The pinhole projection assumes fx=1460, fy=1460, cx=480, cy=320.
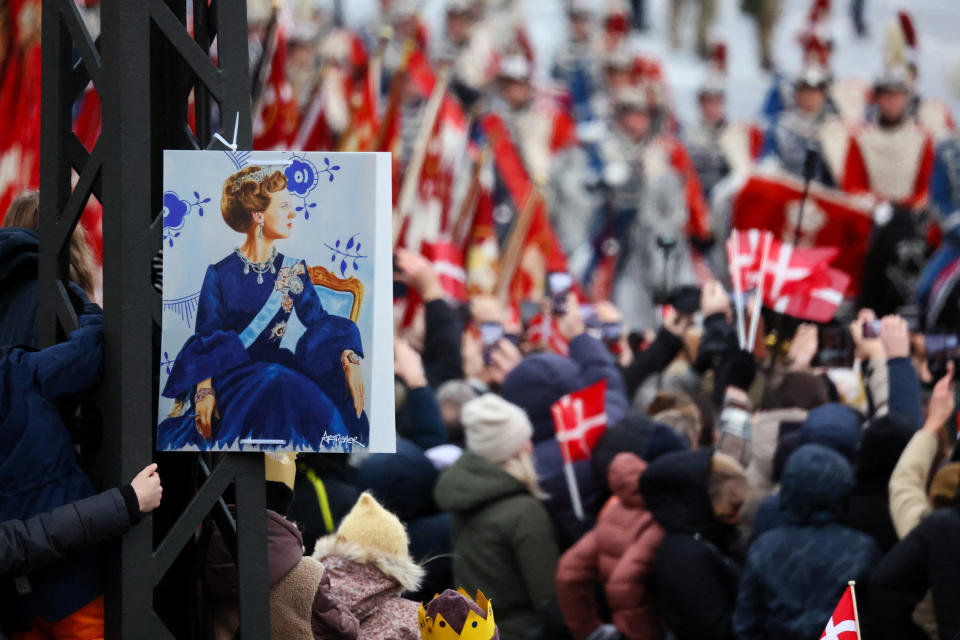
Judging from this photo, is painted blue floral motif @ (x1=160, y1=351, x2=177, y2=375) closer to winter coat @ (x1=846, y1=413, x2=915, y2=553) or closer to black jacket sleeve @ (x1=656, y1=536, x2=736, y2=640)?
black jacket sleeve @ (x1=656, y1=536, x2=736, y2=640)

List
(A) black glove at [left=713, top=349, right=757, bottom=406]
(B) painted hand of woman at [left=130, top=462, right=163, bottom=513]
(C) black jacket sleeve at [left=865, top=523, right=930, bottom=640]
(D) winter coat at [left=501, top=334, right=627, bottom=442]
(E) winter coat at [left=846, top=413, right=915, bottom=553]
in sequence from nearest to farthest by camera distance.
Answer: (B) painted hand of woman at [left=130, top=462, right=163, bottom=513], (C) black jacket sleeve at [left=865, top=523, right=930, bottom=640], (E) winter coat at [left=846, top=413, right=915, bottom=553], (D) winter coat at [left=501, top=334, right=627, bottom=442], (A) black glove at [left=713, top=349, right=757, bottom=406]

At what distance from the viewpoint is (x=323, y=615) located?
3.63 metres

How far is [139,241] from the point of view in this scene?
3.22 m

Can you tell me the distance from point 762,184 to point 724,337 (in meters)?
4.95

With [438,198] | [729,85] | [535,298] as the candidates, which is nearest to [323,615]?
[535,298]

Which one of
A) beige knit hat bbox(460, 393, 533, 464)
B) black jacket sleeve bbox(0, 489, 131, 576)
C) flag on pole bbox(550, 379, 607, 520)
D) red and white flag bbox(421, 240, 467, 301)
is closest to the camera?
black jacket sleeve bbox(0, 489, 131, 576)

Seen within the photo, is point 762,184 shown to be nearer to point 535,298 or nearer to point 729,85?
point 535,298

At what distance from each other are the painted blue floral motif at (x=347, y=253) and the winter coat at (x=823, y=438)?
8.74 ft

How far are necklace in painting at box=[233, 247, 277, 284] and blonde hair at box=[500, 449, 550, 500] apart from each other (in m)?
2.52

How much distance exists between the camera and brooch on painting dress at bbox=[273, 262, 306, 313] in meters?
3.22

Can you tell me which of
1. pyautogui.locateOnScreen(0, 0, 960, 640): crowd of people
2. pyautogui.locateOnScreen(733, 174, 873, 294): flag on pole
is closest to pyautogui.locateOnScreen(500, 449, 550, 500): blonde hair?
pyautogui.locateOnScreen(0, 0, 960, 640): crowd of people
